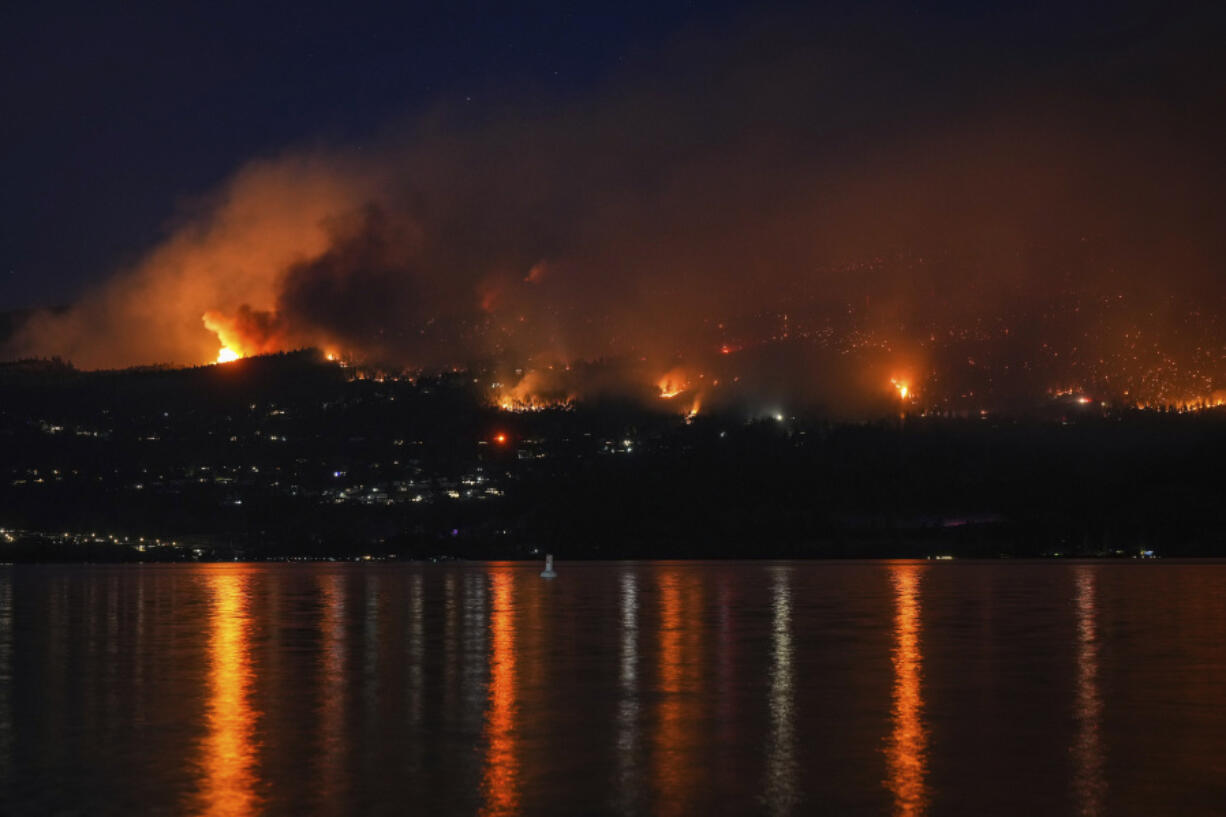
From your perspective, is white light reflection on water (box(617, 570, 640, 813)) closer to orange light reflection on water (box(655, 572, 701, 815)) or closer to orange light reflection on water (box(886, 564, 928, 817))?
orange light reflection on water (box(655, 572, 701, 815))

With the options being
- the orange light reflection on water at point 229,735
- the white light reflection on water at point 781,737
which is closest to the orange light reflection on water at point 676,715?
the white light reflection on water at point 781,737

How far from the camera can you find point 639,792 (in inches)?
825

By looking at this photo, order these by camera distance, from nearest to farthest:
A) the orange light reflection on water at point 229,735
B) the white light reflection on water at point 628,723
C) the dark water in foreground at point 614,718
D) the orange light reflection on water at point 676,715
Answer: the orange light reflection on water at point 229,735
the dark water in foreground at point 614,718
the orange light reflection on water at point 676,715
the white light reflection on water at point 628,723

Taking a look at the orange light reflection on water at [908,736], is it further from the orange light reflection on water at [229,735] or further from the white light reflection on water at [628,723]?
the orange light reflection on water at [229,735]

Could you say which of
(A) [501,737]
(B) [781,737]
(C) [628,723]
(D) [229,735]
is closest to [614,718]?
(C) [628,723]

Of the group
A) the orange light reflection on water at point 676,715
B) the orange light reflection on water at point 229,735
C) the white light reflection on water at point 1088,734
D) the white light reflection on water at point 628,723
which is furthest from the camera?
the white light reflection on water at point 628,723

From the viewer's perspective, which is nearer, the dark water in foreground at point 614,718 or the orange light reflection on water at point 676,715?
the dark water in foreground at point 614,718

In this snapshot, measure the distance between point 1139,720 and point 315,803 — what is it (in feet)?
54.3

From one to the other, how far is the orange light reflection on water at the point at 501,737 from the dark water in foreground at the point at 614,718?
10 cm

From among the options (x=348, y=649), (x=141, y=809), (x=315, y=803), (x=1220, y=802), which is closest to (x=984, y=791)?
(x=1220, y=802)

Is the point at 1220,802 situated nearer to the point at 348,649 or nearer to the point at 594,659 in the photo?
the point at 594,659

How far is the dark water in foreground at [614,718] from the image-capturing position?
20.7 m

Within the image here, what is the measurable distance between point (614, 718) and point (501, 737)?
3478 mm

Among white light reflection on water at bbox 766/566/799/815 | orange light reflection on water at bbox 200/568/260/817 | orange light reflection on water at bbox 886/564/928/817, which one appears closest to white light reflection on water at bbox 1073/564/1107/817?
orange light reflection on water at bbox 886/564/928/817
